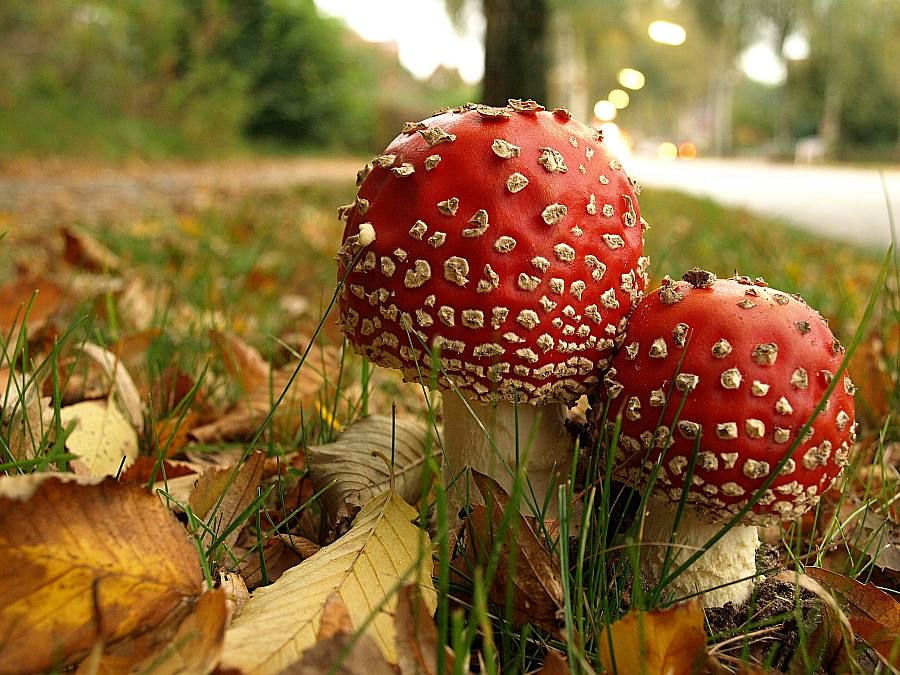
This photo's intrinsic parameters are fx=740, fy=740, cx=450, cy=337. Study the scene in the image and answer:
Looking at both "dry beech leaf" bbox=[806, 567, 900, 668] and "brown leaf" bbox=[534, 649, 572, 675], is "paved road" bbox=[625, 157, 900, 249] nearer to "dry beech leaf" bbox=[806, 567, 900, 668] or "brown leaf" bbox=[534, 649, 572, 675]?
"dry beech leaf" bbox=[806, 567, 900, 668]

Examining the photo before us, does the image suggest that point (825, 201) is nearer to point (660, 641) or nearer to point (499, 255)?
point (499, 255)

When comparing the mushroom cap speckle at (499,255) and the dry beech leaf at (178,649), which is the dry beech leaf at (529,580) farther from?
the dry beech leaf at (178,649)

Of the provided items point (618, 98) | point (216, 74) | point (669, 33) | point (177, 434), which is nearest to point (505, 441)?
point (177, 434)

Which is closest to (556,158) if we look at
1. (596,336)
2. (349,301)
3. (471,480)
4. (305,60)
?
(596,336)

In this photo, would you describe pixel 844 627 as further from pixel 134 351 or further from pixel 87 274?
pixel 87 274

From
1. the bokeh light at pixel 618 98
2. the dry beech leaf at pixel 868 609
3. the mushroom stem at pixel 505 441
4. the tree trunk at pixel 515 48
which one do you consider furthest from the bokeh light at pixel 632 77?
the dry beech leaf at pixel 868 609

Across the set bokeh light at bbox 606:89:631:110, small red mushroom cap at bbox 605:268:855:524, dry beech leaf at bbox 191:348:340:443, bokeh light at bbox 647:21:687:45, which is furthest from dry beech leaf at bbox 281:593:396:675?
bokeh light at bbox 606:89:631:110
